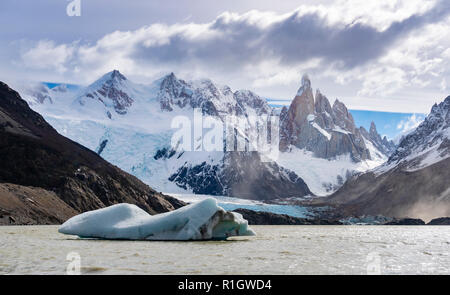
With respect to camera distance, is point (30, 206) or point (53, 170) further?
point (53, 170)

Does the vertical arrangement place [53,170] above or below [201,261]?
above

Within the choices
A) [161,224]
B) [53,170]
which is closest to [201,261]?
[161,224]

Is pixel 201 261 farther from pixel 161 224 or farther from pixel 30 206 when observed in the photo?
pixel 30 206

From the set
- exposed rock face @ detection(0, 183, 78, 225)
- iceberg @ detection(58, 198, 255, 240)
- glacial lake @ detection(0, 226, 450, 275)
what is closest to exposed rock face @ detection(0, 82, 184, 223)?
exposed rock face @ detection(0, 183, 78, 225)

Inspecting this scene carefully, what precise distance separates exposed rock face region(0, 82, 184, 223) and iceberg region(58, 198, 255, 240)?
76776 millimetres

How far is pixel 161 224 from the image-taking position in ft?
177

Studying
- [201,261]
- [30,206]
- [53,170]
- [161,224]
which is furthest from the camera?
[53,170]

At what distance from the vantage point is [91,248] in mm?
44750

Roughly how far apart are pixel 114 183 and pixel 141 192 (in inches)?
555

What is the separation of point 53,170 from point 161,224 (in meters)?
119

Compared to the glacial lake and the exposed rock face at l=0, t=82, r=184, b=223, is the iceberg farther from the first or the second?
the exposed rock face at l=0, t=82, r=184, b=223

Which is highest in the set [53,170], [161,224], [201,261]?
Answer: [53,170]

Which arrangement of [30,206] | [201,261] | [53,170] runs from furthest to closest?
[53,170]
[30,206]
[201,261]

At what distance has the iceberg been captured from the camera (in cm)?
5375
